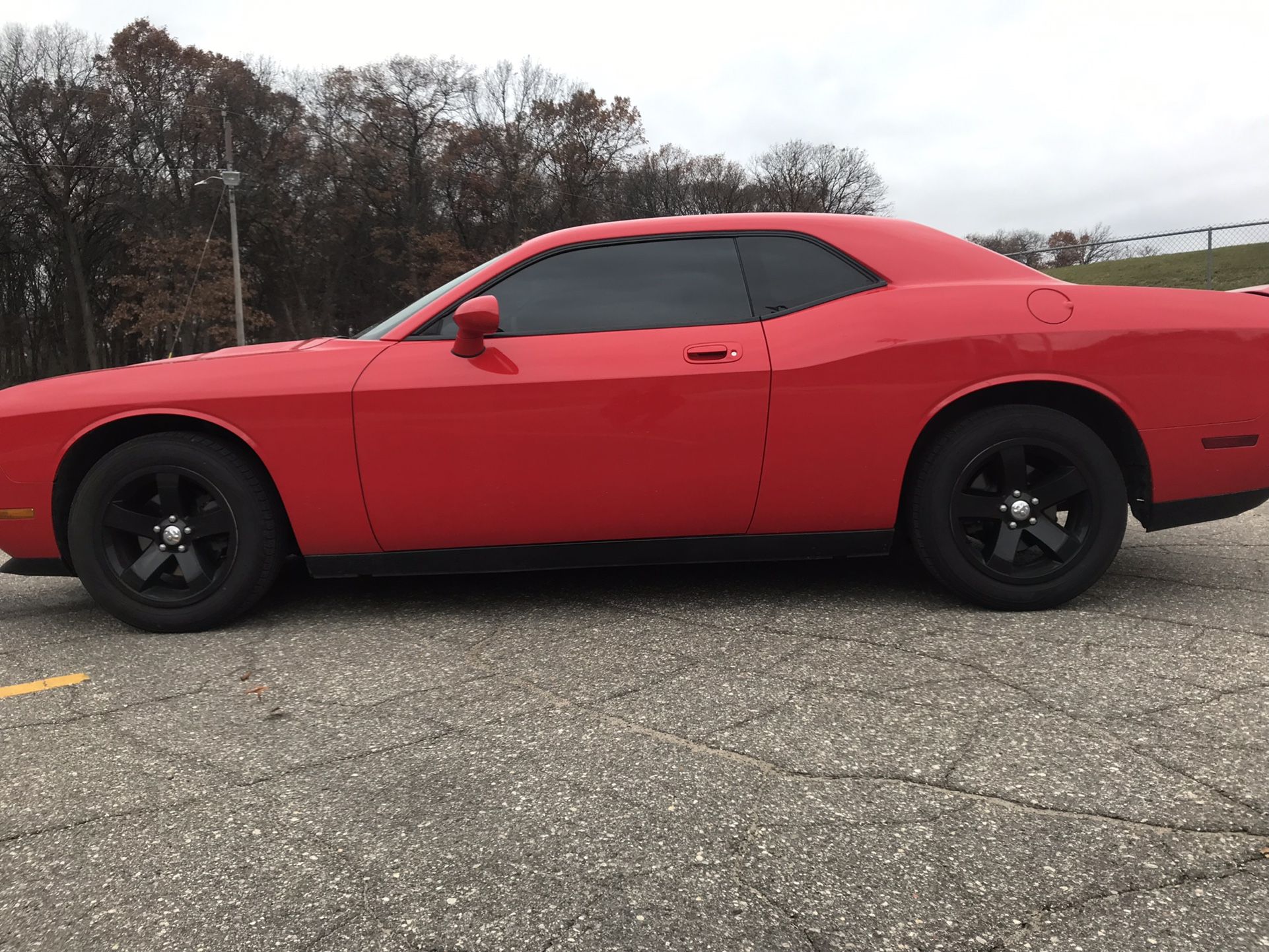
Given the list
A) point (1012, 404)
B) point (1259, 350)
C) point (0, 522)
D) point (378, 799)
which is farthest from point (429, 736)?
point (1259, 350)

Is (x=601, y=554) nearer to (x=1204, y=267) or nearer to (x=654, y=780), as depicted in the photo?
(x=654, y=780)

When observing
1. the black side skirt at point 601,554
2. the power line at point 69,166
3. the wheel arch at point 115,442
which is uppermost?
the power line at point 69,166

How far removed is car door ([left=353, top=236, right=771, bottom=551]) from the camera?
3.08 meters

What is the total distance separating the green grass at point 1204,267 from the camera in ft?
47.2

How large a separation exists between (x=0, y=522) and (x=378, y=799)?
2250mm

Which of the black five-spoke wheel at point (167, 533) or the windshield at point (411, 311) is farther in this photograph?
the windshield at point (411, 311)

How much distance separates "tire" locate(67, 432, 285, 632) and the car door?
0.46m

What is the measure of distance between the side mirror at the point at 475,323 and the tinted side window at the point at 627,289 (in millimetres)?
145

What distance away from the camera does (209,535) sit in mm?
3246

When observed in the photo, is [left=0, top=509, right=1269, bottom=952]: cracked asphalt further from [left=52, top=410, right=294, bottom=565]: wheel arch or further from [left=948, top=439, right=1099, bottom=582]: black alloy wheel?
[left=52, top=410, right=294, bottom=565]: wheel arch

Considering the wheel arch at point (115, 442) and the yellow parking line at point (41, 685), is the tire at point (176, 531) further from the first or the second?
the yellow parking line at point (41, 685)

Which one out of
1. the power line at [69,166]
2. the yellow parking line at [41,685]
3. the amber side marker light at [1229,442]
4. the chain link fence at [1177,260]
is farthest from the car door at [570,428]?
the power line at [69,166]

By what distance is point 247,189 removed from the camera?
98.4 feet

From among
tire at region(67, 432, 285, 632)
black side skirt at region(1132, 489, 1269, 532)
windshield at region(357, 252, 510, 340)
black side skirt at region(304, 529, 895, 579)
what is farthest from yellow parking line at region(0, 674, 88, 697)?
black side skirt at region(1132, 489, 1269, 532)
